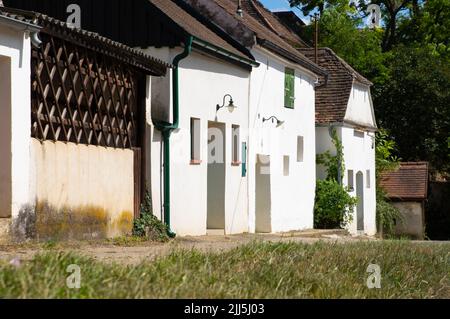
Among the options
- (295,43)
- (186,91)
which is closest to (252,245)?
(186,91)

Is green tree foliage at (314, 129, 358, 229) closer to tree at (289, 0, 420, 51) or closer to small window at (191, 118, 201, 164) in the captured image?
small window at (191, 118, 201, 164)

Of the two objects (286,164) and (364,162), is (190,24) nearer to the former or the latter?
(286,164)

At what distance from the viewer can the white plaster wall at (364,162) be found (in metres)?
34.0

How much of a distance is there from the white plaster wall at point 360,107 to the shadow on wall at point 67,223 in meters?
18.3

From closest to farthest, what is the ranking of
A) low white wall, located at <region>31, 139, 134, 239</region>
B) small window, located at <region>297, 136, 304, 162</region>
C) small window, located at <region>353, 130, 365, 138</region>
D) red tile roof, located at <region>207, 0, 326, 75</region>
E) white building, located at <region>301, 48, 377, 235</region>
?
low white wall, located at <region>31, 139, 134, 239</region> → red tile roof, located at <region>207, 0, 326, 75</region> → small window, located at <region>297, 136, 304, 162</region> → white building, located at <region>301, 48, 377, 235</region> → small window, located at <region>353, 130, 365, 138</region>

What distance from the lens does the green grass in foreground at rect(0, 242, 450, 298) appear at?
7.73 m

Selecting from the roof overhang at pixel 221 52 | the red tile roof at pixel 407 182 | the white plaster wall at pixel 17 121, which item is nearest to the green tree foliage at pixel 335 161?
the roof overhang at pixel 221 52

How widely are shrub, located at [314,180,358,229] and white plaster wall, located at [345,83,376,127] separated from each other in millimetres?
3717

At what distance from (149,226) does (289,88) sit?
11.1 meters

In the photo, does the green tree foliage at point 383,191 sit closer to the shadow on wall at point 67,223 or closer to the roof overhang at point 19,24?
the shadow on wall at point 67,223

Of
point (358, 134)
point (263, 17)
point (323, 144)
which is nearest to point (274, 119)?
point (263, 17)

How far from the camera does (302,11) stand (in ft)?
155

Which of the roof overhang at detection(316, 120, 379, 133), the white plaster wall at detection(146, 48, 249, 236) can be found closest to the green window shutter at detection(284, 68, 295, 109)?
the white plaster wall at detection(146, 48, 249, 236)
